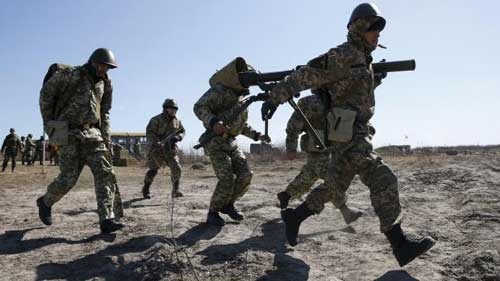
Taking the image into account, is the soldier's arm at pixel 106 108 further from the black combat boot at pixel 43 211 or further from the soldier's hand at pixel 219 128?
the soldier's hand at pixel 219 128

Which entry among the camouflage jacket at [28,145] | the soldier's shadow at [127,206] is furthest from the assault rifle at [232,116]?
the camouflage jacket at [28,145]

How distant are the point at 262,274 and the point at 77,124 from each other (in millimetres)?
2587

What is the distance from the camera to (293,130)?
5.94 m

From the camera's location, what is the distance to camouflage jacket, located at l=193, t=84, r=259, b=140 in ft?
16.1

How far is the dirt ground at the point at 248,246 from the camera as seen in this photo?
3.48 m

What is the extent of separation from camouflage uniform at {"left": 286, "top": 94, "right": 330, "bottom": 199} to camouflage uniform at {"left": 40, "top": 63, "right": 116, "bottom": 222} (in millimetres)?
2027

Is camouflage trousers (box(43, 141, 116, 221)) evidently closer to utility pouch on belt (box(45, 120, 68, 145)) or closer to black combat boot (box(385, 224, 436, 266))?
utility pouch on belt (box(45, 120, 68, 145))

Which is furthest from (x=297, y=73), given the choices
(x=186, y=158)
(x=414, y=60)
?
(x=186, y=158)

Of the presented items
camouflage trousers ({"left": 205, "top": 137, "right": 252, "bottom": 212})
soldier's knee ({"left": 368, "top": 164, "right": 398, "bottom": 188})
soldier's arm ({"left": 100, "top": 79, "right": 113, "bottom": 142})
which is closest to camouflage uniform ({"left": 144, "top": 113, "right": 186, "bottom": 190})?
soldier's arm ({"left": 100, "top": 79, "right": 113, "bottom": 142})

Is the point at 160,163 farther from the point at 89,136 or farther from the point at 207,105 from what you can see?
the point at 207,105

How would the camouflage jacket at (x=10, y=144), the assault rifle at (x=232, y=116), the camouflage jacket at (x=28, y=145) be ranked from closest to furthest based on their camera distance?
the assault rifle at (x=232, y=116) < the camouflage jacket at (x=10, y=144) < the camouflage jacket at (x=28, y=145)

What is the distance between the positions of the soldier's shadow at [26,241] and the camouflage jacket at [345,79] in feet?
7.06

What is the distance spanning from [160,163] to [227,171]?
12.7 feet

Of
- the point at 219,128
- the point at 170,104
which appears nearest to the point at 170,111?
the point at 170,104
